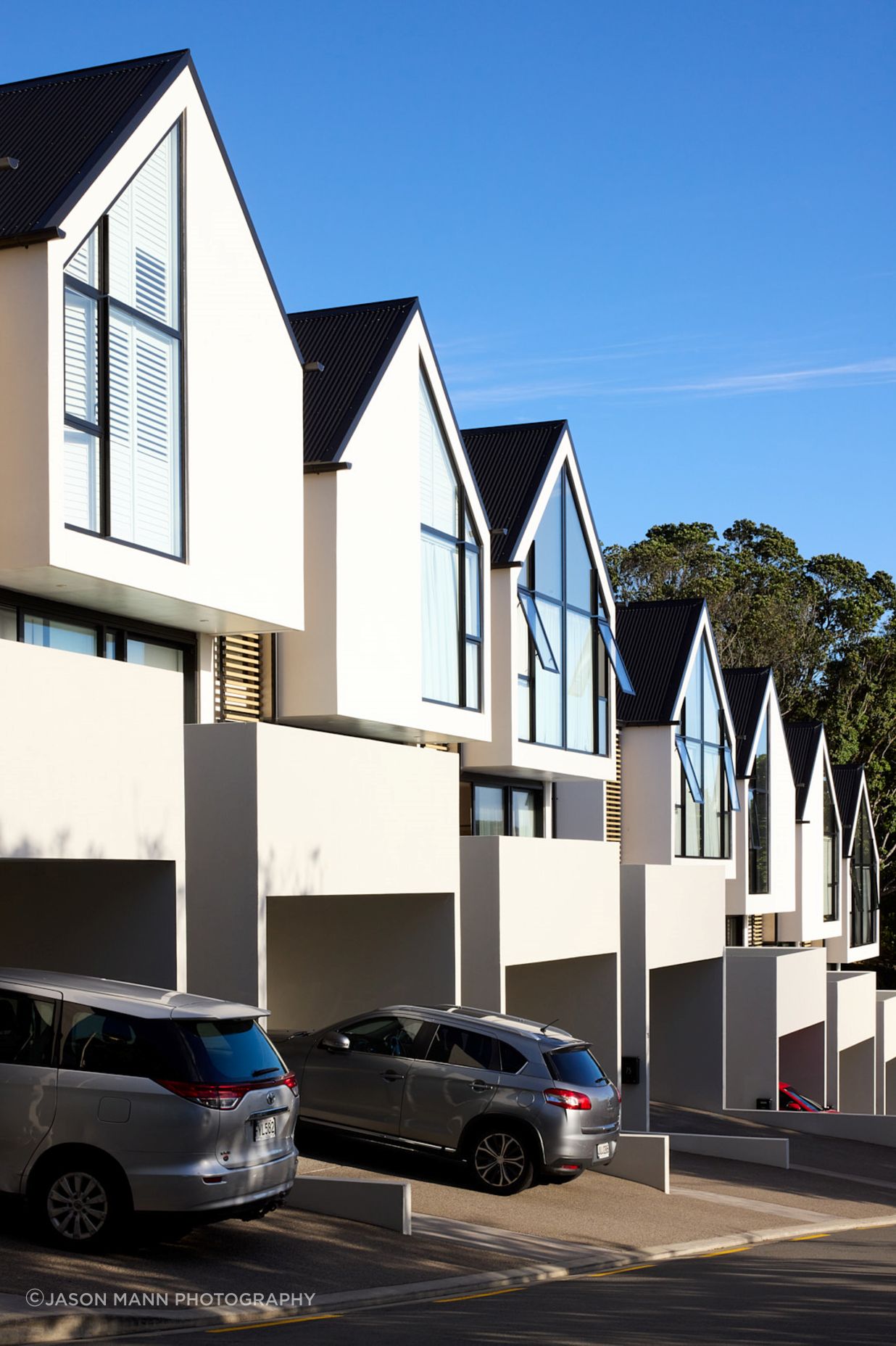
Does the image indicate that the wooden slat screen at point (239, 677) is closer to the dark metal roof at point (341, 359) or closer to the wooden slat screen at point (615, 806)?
the dark metal roof at point (341, 359)

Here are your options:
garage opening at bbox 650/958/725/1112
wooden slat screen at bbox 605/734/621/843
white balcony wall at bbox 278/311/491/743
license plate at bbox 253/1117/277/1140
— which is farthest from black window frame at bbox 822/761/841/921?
license plate at bbox 253/1117/277/1140

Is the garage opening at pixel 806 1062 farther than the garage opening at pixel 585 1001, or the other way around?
the garage opening at pixel 806 1062

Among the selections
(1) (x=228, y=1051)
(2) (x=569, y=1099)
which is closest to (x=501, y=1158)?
(2) (x=569, y=1099)

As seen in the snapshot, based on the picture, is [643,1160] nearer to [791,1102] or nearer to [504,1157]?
[504,1157]

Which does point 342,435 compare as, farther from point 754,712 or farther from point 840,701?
point 840,701

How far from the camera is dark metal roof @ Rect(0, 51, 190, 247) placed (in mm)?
13773

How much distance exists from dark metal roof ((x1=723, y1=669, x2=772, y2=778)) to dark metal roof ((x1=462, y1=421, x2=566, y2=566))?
15.2 metres

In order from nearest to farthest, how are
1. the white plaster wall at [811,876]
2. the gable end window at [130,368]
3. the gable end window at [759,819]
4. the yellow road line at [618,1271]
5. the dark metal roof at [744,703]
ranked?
1. the yellow road line at [618,1271]
2. the gable end window at [130,368]
3. the gable end window at [759,819]
4. the dark metal roof at [744,703]
5. the white plaster wall at [811,876]

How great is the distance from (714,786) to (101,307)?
24.7 metres

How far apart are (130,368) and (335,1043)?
698 centimetres

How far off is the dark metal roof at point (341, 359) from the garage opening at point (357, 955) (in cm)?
560

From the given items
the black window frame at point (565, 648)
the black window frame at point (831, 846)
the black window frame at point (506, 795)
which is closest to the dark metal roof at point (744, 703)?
the black window frame at point (831, 846)

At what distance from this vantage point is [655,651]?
35531 millimetres

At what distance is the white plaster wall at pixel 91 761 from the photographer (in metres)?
12.1
